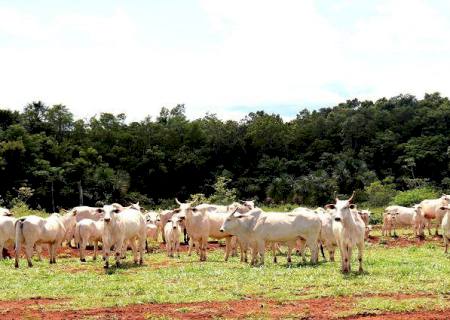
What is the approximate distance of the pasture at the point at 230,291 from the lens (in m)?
12.3

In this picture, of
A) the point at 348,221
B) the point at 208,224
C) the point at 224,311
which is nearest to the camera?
the point at 224,311

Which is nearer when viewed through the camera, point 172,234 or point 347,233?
point 347,233

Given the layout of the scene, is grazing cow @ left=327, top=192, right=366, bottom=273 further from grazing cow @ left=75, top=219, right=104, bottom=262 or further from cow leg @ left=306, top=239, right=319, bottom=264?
grazing cow @ left=75, top=219, right=104, bottom=262

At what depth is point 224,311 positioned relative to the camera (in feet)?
40.3

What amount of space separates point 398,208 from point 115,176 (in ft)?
148

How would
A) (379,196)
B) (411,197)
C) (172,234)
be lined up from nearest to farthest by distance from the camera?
(172,234) → (411,197) → (379,196)

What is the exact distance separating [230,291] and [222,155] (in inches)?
2940

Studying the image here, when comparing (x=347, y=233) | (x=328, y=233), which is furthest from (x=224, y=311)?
(x=328, y=233)

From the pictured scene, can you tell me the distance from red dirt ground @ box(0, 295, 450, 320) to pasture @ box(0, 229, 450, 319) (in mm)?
21

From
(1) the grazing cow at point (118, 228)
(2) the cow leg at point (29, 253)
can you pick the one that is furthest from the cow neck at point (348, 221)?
(2) the cow leg at point (29, 253)

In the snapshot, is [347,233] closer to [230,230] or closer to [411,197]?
[230,230]

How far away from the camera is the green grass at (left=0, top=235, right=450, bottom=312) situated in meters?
13.9

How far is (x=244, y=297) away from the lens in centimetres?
1377

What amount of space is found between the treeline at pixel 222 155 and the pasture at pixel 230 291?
48904 mm
